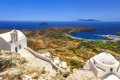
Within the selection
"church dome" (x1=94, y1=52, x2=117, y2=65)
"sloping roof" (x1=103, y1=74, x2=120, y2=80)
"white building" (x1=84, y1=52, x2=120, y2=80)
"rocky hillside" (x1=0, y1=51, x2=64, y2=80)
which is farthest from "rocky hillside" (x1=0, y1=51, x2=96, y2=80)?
"church dome" (x1=94, y1=52, x2=117, y2=65)

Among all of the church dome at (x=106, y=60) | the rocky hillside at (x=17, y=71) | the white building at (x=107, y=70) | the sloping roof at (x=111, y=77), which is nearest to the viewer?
the rocky hillside at (x=17, y=71)

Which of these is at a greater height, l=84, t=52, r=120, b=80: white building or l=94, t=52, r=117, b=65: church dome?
l=94, t=52, r=117, b=65: church dome

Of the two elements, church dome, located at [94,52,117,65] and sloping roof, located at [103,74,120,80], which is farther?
church dome, located at [94,52,117,65]

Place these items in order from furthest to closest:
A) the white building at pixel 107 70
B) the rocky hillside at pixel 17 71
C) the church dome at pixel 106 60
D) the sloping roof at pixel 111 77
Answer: the church dome at pixel 106 60
the white building at pixel 107 70
the sloping roof at pixel 111 77
the rocky hillside at pixel 17 71

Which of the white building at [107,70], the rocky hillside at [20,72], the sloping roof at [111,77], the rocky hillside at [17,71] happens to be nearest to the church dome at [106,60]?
the white building at [107,70]

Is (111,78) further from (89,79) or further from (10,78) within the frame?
(10,78)

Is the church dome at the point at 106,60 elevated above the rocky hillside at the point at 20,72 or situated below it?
above

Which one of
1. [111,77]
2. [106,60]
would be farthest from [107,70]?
[106,60]

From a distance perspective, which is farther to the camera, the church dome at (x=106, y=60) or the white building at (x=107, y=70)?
the church dome at (x=106, y=60)

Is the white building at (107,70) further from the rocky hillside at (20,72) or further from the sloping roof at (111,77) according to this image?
the rocky hillside at (20,72)

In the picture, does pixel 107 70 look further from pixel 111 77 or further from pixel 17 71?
pixel 17 71

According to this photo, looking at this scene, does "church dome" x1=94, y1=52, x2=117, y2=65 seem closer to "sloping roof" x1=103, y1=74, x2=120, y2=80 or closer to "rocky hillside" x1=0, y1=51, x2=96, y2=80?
"sloping roof" x1=103, y1=74, x2=120, y2=80

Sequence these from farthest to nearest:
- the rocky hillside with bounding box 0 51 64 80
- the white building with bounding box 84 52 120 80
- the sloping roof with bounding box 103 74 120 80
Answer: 1. the white building with bounding box 84 52 120 80
2. the sloping roof with bounding box 103 74 120 80
3. the rocky hillside with bounding box 0 51 64 80

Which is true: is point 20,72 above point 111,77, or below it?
above
